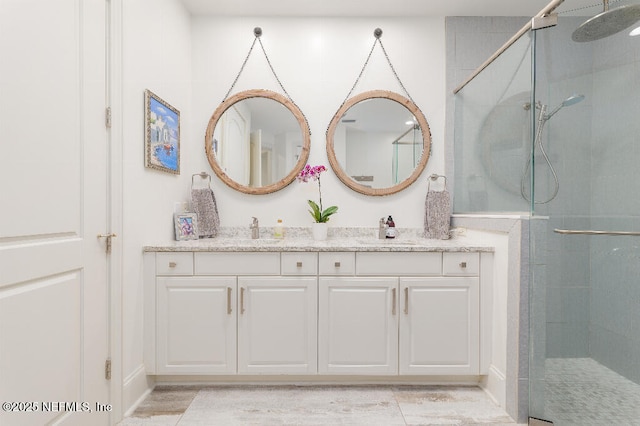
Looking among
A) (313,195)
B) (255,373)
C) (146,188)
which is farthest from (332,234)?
(146,188)

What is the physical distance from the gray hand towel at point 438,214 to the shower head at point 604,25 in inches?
47.5

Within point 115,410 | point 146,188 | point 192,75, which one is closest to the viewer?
point 115,410

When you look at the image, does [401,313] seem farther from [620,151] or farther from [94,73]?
[94,73]

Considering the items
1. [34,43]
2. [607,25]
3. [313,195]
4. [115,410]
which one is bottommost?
[115,410]

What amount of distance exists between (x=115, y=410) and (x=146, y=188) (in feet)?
3.88

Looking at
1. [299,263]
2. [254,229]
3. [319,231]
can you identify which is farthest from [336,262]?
[254,229]

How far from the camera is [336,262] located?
2174mm

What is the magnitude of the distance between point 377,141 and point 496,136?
33.4 inches

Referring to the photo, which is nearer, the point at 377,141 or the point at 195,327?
the point at 195,327

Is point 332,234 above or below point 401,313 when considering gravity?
above

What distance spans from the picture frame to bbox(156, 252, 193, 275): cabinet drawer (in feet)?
1.13

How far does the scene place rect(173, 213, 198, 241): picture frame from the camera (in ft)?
8.09

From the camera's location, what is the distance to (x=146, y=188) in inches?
83.2

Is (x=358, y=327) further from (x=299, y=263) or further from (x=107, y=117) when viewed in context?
(x=107, y=117)
